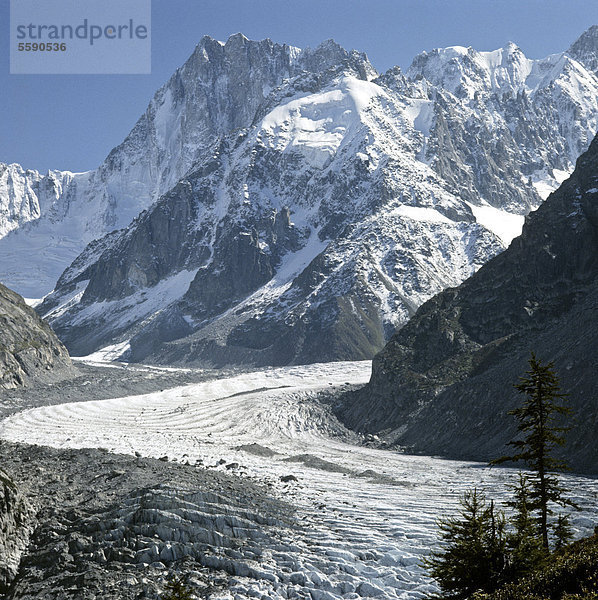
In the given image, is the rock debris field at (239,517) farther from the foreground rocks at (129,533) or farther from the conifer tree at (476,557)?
the conifer tree at (476,557)

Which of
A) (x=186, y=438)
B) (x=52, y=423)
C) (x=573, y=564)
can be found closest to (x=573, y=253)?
(x=186, y=438)

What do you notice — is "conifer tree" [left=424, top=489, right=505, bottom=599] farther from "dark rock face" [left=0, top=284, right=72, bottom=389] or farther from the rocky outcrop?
"dark rock face" [left=0, top=284, right=72, bottom=389]

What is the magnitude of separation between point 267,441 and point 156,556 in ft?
218

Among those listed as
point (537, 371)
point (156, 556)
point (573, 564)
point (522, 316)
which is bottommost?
point (156, 556)

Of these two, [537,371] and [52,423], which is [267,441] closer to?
[52,423]

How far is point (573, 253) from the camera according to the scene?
120 m

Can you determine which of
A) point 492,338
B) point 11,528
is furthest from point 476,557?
point 492,338

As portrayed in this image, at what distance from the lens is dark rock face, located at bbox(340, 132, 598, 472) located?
300 ft

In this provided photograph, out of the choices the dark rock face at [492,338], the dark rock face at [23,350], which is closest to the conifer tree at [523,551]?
the dark rock face at [492,338]

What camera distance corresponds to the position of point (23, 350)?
177 meters

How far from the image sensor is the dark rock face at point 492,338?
3605 inches

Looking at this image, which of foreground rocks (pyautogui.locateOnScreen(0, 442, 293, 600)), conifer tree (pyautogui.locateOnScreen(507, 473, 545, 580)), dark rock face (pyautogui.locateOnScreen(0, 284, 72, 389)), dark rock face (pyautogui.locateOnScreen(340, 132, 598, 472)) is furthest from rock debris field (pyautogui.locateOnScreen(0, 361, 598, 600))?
dark rock face (pyautogui.locateOnScreen(0, 284, 72, 389))

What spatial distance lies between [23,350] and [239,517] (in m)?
138

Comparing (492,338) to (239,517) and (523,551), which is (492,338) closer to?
(239,517)
